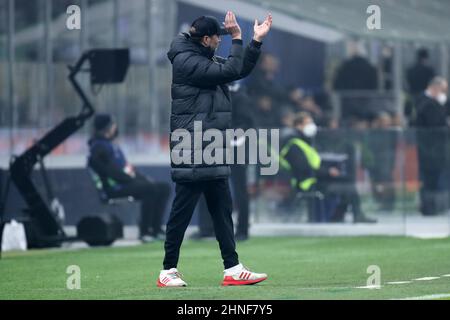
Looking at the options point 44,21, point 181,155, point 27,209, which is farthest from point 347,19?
point 181,155

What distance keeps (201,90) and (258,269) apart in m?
2.96

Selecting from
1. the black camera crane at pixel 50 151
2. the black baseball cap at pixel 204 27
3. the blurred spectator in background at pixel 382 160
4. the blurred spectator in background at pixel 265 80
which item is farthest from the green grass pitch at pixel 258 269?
the blurred spectator in background at pixel 265 80

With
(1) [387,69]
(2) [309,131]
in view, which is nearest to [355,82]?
(1) [387,69]

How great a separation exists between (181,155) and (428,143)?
916cm

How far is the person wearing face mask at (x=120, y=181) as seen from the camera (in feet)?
62.5

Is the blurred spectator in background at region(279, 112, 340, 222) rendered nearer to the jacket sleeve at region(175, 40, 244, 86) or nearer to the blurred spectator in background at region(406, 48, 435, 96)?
the blurred spectator in background at region(406, 48, 435, 96)

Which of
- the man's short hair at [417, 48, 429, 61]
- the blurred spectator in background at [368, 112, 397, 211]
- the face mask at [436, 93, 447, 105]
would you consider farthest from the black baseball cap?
the man's short hair at [417, 48, 429, 61]

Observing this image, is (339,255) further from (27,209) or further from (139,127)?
(139,127)

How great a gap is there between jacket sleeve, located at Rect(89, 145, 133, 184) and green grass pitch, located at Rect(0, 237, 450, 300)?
969 mm

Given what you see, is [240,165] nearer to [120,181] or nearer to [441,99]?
[120,181]

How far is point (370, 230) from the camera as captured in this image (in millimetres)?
20234

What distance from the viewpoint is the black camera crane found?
1830 centimetres

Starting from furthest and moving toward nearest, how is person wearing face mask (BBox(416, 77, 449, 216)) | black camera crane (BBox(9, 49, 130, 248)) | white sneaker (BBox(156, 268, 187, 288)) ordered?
person wearing face mask (BBox(416, 77, 449, 216)) < black camera crane (BBox(9, 49, 130, 248)) < white sneaker (BBox(156, 268, 187, 288))

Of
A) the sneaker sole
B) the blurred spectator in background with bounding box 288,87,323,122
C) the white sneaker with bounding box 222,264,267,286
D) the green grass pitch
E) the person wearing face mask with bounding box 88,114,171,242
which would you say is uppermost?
the blurred spectator in background with bounding box 288,87,323,122
